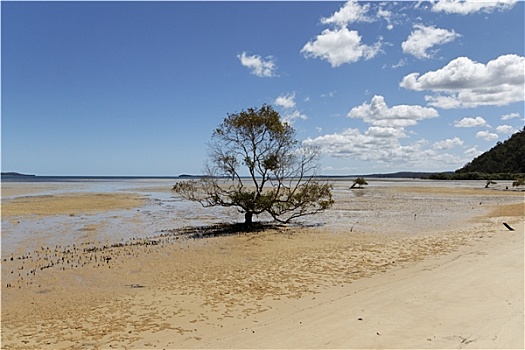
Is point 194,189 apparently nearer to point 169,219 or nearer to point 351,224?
point 169,219

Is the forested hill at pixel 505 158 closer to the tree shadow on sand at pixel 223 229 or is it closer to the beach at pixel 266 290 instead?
the tree shadow on sand at pixel 223 229

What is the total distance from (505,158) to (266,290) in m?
134

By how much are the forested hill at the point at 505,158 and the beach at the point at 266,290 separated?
111802 millimetres

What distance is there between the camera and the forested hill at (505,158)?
11338 cm

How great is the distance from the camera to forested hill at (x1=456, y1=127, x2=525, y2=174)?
11338 cm

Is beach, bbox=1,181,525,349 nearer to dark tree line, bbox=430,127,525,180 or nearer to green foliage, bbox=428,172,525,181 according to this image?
green foliage, bbox=428,172,525,181

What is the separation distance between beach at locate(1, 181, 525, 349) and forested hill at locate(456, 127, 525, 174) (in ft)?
367

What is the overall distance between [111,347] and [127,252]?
28.4 ft

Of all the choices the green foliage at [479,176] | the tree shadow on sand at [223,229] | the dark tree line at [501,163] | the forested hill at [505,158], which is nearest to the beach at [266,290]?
the tree shadow on sand at [223,229]

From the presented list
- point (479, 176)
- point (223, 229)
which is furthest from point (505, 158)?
point (223, 229)

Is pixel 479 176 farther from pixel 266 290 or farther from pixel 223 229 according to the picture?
pixel 266 290

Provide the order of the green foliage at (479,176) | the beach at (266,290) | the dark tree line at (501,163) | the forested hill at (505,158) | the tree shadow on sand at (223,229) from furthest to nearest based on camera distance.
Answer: the forested hill at (505,158) → the dark tree line at (501,163) → the green foliage at (479,176) → the tree shadow on sand at (223,229) → the beach at (266,290)

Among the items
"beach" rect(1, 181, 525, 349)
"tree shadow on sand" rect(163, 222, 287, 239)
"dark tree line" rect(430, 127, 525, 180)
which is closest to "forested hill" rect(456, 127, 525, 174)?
"dark tree line" rect(430, 127, 525, 180)

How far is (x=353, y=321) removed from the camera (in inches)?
286
